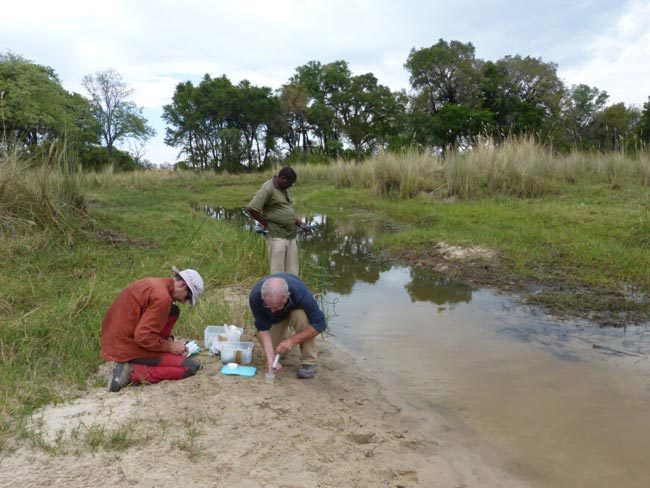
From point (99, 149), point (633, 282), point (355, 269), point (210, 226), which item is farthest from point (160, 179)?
point (633, 282)

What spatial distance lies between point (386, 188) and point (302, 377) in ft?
39.3

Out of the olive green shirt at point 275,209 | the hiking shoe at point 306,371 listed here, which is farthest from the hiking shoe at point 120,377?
the olive green shirt at point 275,209

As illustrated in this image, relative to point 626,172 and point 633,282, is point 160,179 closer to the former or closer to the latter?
point 626,172

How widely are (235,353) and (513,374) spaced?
7.76 feet

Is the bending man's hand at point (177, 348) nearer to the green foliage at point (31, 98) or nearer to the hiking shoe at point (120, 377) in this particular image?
the hiking shoe at point (120, 377)

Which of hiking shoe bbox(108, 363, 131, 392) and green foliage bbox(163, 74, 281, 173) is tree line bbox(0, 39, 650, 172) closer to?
green foliage bbox(163, 74, 281, 173)

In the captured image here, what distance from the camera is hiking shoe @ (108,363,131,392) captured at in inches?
144

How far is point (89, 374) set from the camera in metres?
3.94

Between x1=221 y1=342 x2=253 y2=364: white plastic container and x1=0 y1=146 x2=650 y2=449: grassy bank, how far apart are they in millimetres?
789

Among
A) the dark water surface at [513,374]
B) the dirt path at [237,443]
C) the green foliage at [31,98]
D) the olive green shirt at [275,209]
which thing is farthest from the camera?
the green foliage at [31,98]

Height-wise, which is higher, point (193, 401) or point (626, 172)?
point (626, 172)

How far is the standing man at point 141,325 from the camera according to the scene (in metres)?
3.70

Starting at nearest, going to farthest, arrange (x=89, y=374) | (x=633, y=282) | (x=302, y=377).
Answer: (x=89, y=374), (x=302, y=377), (x=633, y=282)

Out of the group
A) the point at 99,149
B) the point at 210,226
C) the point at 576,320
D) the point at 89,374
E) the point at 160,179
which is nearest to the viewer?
the point at 89,374
